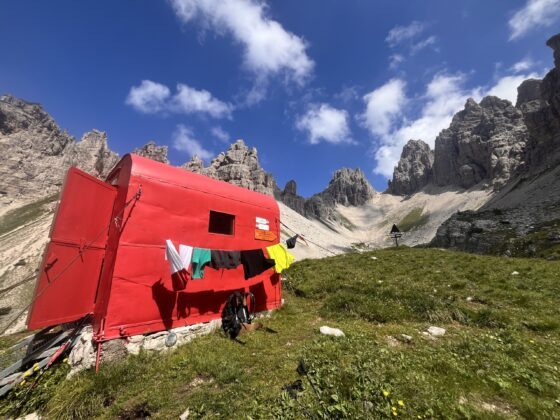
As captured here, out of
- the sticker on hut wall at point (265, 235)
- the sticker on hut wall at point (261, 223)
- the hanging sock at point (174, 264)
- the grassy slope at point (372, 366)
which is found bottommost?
the grassy slope at point (372, 366)

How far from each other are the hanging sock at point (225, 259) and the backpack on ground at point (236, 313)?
167cm

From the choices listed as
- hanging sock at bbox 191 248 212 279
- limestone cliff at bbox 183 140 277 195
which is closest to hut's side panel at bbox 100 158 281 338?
hanging sock at bbox 191 248 212 279

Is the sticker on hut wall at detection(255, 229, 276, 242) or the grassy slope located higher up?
the sticker on hut wall at detection(255, 229, 276, 242)

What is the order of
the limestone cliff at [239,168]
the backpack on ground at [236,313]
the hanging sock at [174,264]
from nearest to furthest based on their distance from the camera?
the hanging sock at [174,264] < the backpack on ground at [236,313] < the limestone cliff at [239,168]

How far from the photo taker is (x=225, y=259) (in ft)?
41.7

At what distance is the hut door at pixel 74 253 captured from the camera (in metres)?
8.91

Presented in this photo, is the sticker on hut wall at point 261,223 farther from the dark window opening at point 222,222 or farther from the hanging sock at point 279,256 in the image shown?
the dark window opening at point 222,222

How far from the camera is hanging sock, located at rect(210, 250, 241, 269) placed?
40.4 feet

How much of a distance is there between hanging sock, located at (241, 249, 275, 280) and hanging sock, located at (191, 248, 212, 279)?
2181 mm

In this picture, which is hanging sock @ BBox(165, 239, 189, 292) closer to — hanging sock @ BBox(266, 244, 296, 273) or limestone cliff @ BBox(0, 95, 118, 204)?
hanging sock @ BBox(266, 244, 296, 273)

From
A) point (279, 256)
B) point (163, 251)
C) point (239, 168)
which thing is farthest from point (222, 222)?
point (239, 168)

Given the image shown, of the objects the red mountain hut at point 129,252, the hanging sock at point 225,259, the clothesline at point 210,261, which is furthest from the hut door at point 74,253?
the hanging sock at point 225,259

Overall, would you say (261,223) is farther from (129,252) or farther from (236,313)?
(129,252)

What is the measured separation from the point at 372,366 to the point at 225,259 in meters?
7.72
